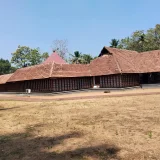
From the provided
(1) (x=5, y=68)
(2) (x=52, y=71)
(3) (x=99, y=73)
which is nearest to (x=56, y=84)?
(2) (x=52, y=71)

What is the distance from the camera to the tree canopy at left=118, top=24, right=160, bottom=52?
46.7m

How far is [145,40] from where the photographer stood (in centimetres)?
4791

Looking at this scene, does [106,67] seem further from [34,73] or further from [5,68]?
[5,68]

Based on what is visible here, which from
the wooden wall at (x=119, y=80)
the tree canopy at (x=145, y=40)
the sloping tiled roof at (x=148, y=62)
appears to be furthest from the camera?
the tree canopy at (x=145, y=40)

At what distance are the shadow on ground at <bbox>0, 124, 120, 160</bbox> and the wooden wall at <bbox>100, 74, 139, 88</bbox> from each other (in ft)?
69.4

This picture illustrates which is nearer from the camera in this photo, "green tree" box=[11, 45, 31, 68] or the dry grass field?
the dry grass field

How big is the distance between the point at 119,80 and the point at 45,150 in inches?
895

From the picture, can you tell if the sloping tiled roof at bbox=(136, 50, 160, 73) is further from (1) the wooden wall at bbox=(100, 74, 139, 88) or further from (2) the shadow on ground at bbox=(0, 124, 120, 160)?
(2) the shadow on ground at bbox=(0, 124, 120, 160)

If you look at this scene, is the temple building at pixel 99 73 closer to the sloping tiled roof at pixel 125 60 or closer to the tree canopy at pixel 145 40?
the sloping tiled roof at pixel 125 60

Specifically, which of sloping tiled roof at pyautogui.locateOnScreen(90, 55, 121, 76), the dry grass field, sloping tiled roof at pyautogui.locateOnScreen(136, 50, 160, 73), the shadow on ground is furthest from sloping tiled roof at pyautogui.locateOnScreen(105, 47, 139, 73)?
the shadow on ground

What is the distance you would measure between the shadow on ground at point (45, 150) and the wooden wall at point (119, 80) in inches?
833

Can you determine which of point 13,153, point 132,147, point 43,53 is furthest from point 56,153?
point 43,53

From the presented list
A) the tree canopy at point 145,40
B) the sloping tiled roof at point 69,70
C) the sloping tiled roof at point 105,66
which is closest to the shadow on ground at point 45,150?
the sloping tiled roof at point 69,70

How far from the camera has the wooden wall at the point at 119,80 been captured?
27922mm
